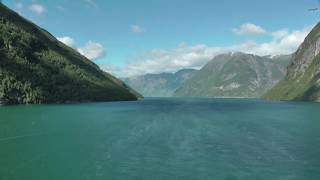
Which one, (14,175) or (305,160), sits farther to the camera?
(305,160)

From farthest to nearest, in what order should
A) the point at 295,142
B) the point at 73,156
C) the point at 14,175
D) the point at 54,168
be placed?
the point at 295,142, the point at 73,156, the point at 54,168, the point at 14,175

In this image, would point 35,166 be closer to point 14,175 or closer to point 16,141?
point 14,175

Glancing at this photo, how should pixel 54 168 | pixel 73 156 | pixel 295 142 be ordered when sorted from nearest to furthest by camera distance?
1. pixel 54 168
2. pixel 73 156
3. pixel 295 142

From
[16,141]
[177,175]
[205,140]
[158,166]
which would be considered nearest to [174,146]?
[205,140]

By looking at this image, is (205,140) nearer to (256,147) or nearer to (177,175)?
(256,147)

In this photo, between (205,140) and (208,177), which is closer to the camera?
(208,177)

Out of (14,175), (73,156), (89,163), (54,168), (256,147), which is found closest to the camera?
(14,175)

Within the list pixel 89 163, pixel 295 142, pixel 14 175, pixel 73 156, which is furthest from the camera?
pixel 295 142

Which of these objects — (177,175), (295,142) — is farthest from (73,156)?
(295,142)
